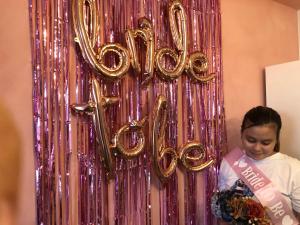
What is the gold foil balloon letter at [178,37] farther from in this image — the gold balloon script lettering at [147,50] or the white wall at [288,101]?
the white wall at [288,101]

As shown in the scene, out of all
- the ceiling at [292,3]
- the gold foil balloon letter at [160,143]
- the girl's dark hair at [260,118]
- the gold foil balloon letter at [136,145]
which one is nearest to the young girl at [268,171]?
the girl's dark hair at [260,118]

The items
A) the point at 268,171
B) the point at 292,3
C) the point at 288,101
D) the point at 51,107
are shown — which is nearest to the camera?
the point at 51,107

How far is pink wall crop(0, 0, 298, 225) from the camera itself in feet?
3.22

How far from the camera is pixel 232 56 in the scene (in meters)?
1.53

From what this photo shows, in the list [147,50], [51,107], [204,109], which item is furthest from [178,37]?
[51,107]

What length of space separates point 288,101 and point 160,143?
615 millimetres

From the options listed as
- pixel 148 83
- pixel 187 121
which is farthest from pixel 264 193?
pixel 148 83

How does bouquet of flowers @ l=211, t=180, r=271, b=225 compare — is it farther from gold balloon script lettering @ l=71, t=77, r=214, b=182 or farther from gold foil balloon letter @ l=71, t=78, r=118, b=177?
gold foil balloon letter @ l=71, t=78, r=118, b=177

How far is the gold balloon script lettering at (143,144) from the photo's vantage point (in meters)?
1.06

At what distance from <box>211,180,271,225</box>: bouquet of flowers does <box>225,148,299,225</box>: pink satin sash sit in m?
0.13

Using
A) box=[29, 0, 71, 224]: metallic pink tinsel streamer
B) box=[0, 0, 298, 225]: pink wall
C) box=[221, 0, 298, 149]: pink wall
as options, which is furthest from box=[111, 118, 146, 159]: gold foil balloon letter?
box=[221, 0, 298, 149]: pink wall

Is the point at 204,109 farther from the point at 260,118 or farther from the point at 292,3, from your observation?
the point at 292,3

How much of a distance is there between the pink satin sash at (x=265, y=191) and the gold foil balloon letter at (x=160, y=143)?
24 cm

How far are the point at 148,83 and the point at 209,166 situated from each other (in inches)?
16.0
